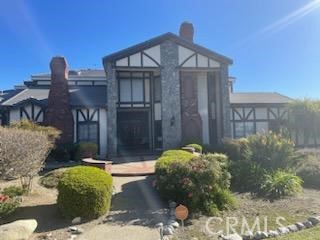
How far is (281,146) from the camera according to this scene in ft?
44.6

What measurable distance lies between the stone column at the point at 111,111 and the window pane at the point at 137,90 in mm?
2554

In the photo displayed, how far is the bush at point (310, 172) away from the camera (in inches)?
510

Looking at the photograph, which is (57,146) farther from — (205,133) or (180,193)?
(180,193)

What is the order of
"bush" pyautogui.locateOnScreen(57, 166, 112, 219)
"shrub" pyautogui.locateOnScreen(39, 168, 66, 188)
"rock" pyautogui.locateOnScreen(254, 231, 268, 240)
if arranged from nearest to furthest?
"rock" pyautogui.locateOnScreen(254, 231, 268, 240), "bush" pyautogui.locateOnScreen(57, 166, 112, 219), "shrub" pyautogui.locateOnScreen(39, 168, 66, 188)

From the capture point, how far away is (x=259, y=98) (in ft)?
96.0

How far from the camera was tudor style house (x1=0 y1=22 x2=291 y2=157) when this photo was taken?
2298 centimetres

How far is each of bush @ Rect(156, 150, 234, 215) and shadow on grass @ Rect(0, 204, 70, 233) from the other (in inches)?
131

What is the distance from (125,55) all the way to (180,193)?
598 inches

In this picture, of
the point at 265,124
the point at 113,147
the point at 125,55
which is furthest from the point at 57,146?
the point at 265,124

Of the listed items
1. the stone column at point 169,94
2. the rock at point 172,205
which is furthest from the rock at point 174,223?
the stone column at point 169,94

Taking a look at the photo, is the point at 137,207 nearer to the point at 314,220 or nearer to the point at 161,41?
the point at 314,220

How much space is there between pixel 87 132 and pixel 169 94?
6734 mm

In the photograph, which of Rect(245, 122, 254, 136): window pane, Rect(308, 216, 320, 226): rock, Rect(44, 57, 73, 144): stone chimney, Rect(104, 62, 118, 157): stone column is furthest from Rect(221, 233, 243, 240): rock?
Rect(245, 122, 254, 136): window pane

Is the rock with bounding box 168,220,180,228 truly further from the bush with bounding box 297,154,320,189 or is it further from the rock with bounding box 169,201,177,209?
the bush with bounding box 297,154,320,189
